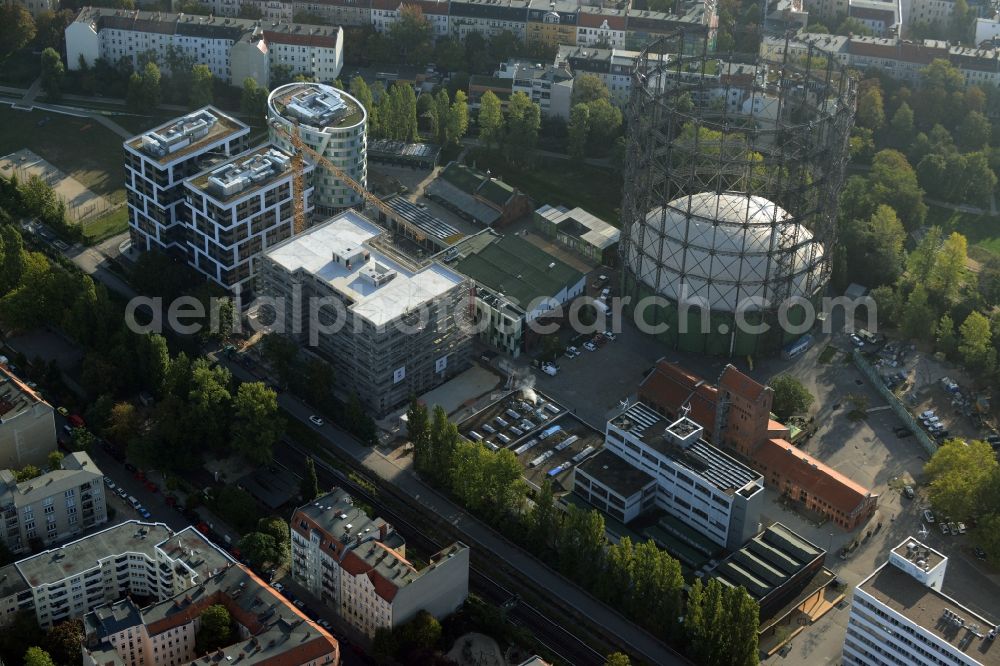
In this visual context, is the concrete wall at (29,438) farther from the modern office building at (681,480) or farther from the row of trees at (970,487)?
the row of trees at (970,487)

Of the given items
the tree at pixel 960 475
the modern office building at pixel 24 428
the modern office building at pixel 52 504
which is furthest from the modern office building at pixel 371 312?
the tree at pixel 960 475

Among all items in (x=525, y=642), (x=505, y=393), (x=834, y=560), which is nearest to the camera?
(x=525, y=642)

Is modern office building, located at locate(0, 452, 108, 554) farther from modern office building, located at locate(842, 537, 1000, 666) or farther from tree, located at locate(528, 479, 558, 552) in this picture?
modern office building, located at locate(842, 537, 1000, 666)

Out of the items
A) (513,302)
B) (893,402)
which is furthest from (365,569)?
(893,402)

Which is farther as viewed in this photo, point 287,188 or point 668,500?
point 287,188

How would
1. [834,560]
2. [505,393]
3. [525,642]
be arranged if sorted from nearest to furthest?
1. [525,642]
2. [834,560]
3. [505,393]

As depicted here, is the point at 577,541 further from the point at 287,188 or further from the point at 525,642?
the point at 287,188

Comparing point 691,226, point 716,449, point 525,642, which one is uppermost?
point 691,226

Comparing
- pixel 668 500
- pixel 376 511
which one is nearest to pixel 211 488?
pixel 376 511

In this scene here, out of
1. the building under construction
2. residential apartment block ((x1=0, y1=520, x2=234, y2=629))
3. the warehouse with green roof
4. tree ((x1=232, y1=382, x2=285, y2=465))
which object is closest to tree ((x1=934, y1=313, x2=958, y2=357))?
the building under construction
